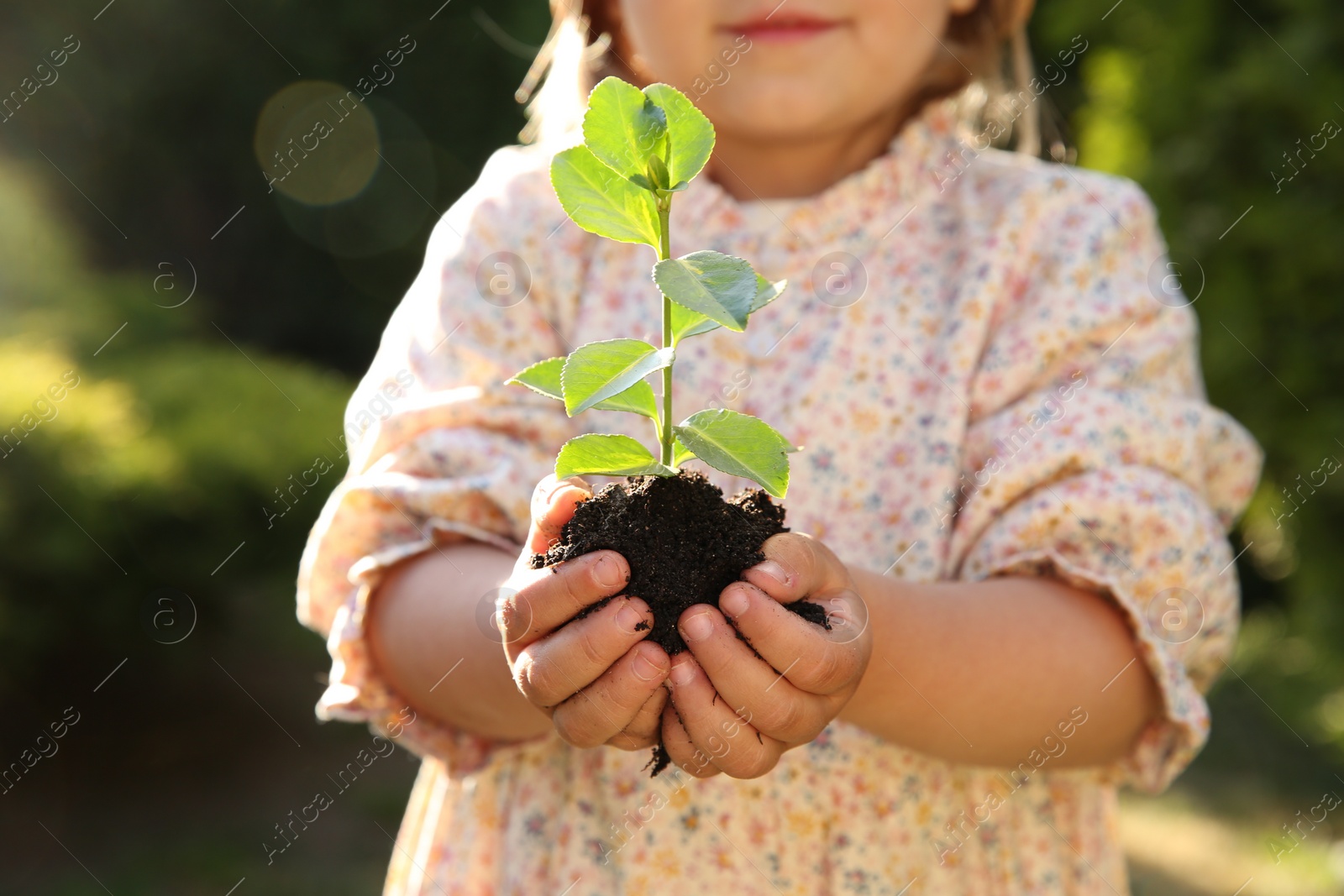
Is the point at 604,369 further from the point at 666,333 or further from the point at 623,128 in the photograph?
the point at 623,128

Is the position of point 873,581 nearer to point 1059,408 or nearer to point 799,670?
point 799,670

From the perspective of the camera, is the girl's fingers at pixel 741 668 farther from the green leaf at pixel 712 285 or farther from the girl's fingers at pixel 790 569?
the green leaf at pixel 712 285

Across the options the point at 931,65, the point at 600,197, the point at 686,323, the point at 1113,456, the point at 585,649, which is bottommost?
the point at 1113,456

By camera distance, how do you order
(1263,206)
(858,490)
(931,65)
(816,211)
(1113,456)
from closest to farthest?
(1113,456) → (858,490) → (816,211) → (931,65) → (1263,206)

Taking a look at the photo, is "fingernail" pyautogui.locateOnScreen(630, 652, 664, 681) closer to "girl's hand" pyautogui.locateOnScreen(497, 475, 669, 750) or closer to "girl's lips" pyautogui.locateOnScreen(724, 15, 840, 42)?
"girl's hand" pyautogui.locateOnScreen(497, 475, 669, 750)

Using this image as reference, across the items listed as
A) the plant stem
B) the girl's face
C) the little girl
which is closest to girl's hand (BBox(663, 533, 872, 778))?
the plant stem

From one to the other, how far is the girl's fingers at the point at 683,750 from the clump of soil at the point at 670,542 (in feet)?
0.20

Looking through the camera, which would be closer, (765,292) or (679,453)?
(765,292)

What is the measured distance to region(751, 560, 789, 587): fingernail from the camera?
904mm

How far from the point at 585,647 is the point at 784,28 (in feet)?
2.85

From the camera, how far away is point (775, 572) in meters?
0.91

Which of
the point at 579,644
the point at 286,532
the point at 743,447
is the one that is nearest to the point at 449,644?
the point at 579,644

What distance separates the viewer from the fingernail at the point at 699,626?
90 centimetres

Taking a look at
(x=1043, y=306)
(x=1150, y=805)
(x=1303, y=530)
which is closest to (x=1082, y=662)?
(x=1043, y=306)
